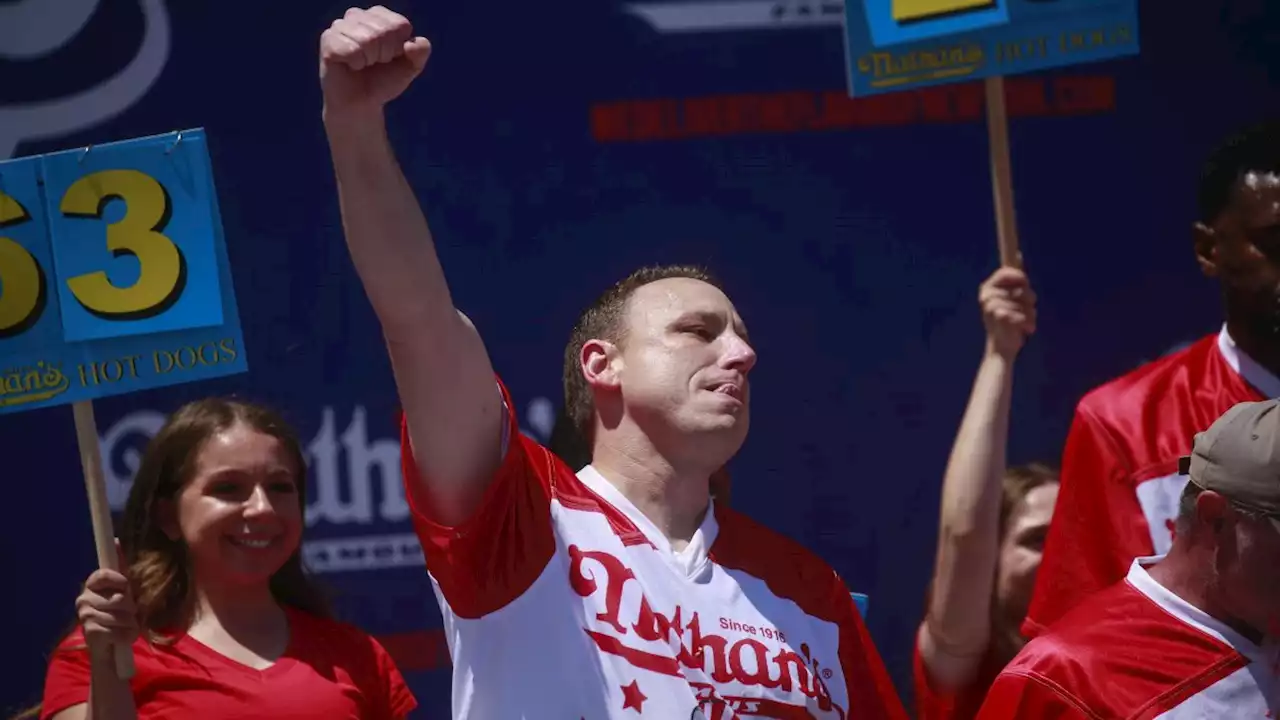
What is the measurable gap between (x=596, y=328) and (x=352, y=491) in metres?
1.18

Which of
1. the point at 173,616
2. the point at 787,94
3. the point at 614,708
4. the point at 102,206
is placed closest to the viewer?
the point at 614,708

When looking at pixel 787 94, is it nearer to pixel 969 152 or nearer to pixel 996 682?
pixel 969 152

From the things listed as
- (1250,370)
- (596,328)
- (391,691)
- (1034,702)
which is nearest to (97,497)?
(391,691)

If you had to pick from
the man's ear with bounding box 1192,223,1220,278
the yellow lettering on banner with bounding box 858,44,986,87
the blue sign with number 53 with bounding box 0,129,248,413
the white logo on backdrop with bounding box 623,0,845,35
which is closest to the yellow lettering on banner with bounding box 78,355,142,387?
the blue sign with number 53 with bounding box 0,129,248,413

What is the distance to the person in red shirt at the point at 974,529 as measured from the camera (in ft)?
9.18

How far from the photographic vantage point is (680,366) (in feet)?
8.58

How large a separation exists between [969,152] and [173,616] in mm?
1984

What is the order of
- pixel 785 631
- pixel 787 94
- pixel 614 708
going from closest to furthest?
pixel 614 708 < pixel 785 631 < pixel 787 94

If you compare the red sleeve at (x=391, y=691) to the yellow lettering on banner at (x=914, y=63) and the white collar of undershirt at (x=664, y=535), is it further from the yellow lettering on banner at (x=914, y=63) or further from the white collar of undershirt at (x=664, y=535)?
the yellow lettering on banner at (x=914, y=63)

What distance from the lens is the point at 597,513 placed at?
2529mm

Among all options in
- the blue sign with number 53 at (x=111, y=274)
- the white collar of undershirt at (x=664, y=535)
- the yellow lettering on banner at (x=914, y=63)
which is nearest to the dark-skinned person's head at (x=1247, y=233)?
the yellow lettering on banner at (x=914, y=63)

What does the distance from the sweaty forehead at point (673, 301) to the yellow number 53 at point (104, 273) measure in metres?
0.78

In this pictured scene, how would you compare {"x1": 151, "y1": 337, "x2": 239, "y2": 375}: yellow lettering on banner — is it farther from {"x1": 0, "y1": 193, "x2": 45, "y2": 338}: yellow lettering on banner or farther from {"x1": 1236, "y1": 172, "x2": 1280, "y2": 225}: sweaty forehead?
{"x1": 1236, "y1": 172, "x2": 1280, "y2": 225}: sweaty forehead

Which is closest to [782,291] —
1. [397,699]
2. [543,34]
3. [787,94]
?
[787,94]
